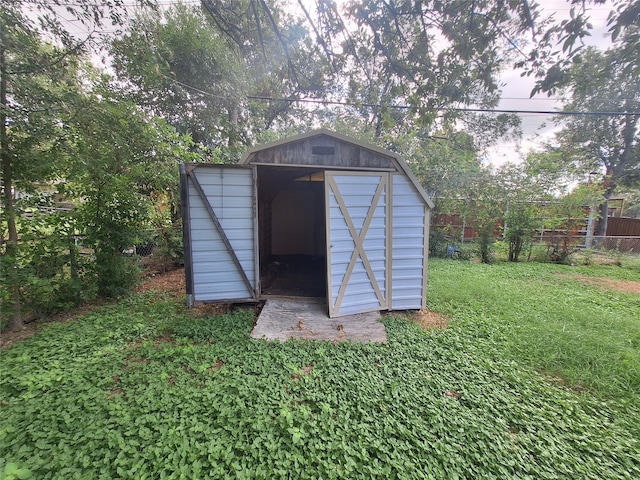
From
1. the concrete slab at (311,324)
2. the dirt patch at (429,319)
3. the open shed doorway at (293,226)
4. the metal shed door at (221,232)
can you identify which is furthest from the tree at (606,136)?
the metal shed door at (221,232)

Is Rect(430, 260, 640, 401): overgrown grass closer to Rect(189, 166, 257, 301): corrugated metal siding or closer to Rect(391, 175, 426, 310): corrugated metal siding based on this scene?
Rect(391, 175, 426, 310): corrugated metal siding

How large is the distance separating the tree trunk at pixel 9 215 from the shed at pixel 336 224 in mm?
1701

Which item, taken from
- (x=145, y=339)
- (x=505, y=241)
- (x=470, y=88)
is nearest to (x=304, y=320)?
(x=145, y=339)

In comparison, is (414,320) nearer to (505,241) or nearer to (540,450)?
(540,450)

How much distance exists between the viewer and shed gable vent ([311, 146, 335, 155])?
12.2ft

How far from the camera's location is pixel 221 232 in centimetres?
383

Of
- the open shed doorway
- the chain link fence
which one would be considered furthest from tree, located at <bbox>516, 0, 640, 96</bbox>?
the chain link fence

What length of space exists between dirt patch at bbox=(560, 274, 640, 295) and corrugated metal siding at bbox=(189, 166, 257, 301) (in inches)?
309

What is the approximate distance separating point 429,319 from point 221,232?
3.46m

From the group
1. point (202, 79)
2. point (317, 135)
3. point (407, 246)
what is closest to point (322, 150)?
point (317, 135)

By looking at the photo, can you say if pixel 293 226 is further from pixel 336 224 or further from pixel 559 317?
pixel 559 317

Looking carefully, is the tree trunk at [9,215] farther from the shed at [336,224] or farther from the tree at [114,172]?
the shed at [336,224]

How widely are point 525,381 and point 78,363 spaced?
447 cm

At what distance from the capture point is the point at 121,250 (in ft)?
14.7
